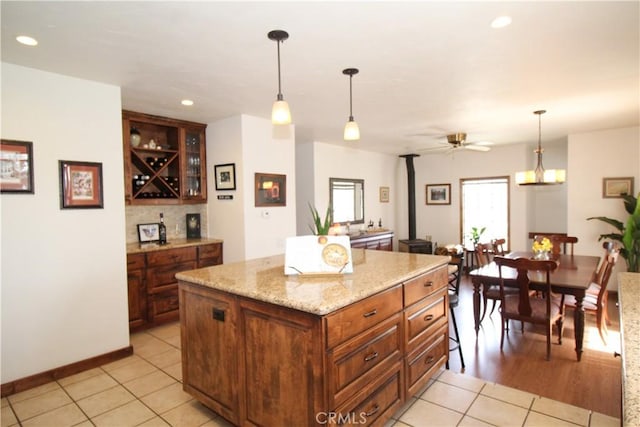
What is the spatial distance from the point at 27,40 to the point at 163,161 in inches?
80.9

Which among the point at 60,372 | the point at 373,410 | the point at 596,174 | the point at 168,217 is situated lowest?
the point at 60,372

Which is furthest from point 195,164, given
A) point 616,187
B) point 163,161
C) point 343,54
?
point 616,187

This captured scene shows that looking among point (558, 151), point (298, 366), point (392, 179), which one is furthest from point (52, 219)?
point (558, 151)

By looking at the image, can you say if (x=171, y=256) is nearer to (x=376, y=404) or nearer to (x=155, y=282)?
(x=155, y=282)

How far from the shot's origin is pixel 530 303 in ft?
11.1

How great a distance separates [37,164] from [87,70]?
81 centimetres

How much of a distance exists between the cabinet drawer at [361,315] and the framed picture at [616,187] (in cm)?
509

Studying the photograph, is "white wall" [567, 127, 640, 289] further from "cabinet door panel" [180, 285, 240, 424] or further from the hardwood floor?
"cabinet door panel" [180, 285, 240, 424]

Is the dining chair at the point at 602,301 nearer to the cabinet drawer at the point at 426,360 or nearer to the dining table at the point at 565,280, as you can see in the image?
the dining table at the point at 565,280

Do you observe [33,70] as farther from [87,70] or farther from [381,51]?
[381,51]

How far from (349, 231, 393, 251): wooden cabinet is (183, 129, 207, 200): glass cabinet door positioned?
100 inches

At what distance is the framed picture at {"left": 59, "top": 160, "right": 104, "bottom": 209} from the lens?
9.18 ft

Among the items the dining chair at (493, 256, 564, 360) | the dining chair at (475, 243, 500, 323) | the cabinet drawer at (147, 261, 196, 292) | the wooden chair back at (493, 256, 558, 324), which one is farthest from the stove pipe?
the cabinet drawer at (147, 261, 196, 292)

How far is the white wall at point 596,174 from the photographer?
5.19 meters
